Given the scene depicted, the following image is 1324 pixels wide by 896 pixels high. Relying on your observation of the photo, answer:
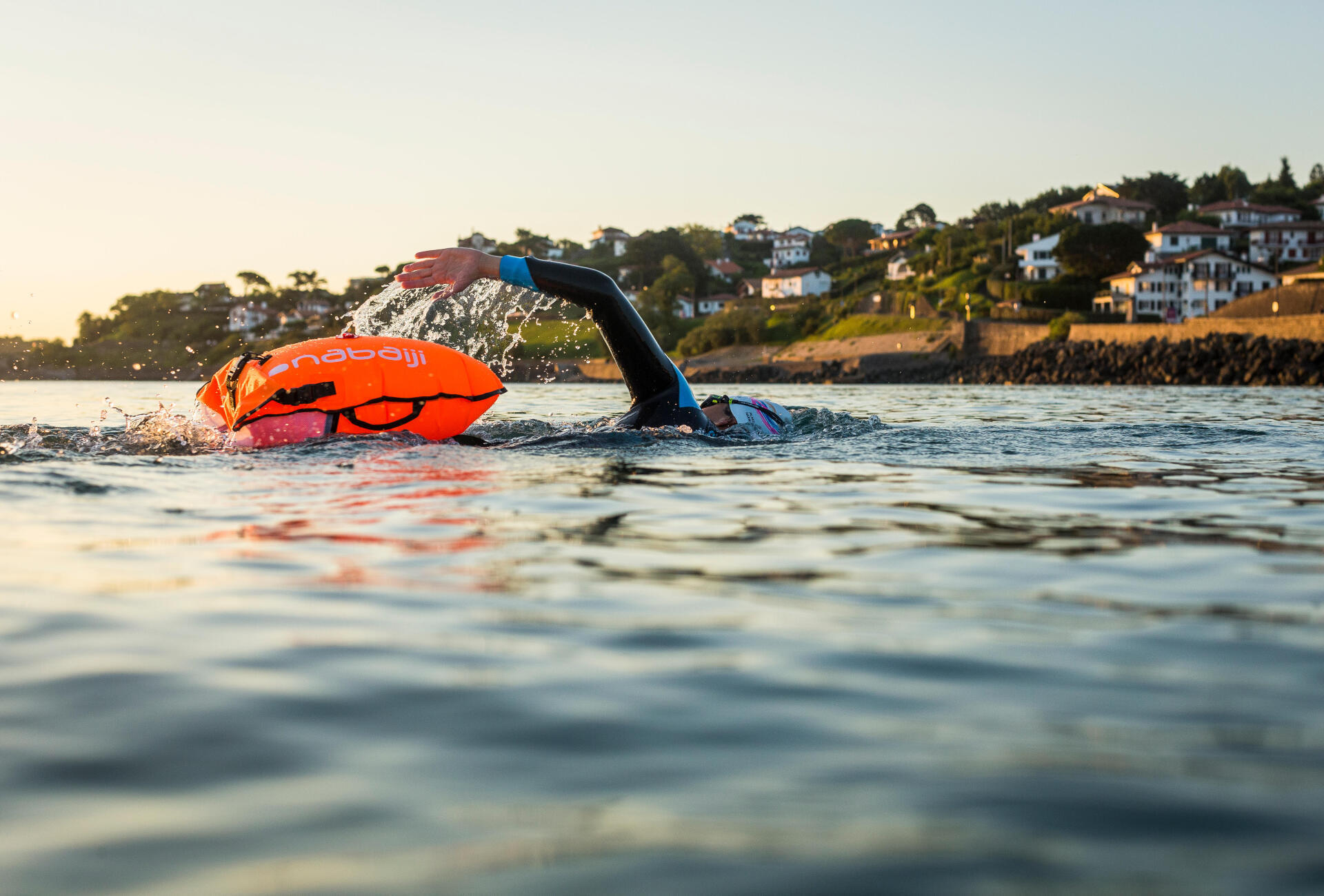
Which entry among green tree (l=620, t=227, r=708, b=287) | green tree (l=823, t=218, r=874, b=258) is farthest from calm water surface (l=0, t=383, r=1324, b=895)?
green tree (l=823, t=218, r=874, b=258)

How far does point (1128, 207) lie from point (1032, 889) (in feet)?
400

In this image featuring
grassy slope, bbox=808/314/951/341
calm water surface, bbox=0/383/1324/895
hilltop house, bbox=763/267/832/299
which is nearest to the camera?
calm water surface, bbox=0/383/1324/895

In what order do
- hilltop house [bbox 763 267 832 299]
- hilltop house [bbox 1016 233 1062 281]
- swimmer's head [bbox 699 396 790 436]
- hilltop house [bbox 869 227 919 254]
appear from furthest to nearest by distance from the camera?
hilltop house [bbox 869 227 919 254] → hilltop house [bbox 763 267 832 299] → hilltop house [bbox 1016 233 1062 281] → swimmer's head [bbox 699 396 790 436]

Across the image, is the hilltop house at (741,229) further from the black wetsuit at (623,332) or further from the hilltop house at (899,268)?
the black wetsuit at (623,332)

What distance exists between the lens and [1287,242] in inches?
3873

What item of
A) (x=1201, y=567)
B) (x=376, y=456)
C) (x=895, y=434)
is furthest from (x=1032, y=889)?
(x=895, y=434)

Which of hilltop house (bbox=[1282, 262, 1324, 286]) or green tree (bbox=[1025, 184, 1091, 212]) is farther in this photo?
green tree (bbox=[1025, 184, 1091, 212])

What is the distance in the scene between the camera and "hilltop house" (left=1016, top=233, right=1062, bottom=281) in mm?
96875

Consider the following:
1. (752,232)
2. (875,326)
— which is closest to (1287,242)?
(875,326)

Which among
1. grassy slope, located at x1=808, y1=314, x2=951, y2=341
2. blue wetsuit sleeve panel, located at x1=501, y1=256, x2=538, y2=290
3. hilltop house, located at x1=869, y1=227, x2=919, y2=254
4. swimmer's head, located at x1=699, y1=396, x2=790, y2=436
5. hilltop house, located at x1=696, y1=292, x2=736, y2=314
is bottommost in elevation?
swimmer's head, located at x1=699, y1=396, x2=790, y2=436

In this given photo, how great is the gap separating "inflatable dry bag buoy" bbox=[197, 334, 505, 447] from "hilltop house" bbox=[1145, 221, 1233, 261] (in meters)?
97.9

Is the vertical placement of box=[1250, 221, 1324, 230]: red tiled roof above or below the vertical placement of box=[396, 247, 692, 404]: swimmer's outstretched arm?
above

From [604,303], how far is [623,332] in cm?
34

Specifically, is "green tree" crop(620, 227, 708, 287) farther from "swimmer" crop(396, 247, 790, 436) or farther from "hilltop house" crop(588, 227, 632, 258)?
"swimmer" crop(396, 247, 790, 436)
